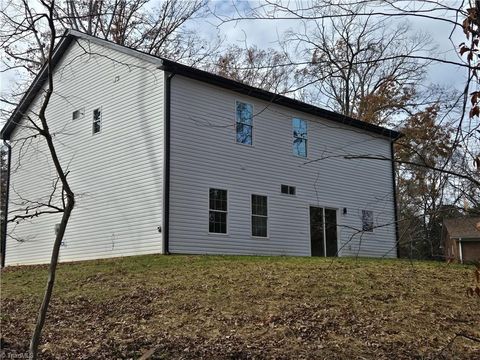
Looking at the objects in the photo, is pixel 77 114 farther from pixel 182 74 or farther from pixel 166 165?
pixel 166 165

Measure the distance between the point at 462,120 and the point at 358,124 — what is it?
16.2m

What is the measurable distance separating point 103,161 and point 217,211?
154 inches

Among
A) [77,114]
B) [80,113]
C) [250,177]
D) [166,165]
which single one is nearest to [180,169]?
[166,165]

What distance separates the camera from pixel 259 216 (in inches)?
658

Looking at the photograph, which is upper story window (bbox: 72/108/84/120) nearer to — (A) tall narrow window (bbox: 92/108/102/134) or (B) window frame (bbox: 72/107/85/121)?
(B) window frame (bbox: 72/107/85/121)

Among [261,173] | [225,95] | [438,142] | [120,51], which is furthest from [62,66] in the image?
[438,142]

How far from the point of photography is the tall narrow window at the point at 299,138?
60.3 feet

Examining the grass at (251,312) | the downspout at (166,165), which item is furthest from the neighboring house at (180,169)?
the grass at (251,312)

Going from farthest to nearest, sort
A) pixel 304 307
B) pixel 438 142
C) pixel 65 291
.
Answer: pixel 65 291 < pixel 304 307 < pixel 438 142

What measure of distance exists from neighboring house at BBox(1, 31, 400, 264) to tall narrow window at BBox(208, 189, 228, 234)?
0.09 ft

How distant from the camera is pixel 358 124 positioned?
753 inches

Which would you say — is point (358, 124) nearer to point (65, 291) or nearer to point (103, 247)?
point (103, 247)

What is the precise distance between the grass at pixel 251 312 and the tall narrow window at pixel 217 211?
12.4ft

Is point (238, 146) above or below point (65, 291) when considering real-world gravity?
above
